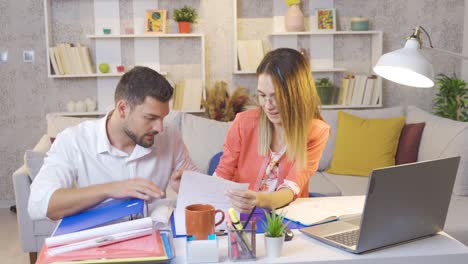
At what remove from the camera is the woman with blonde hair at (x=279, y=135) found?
1.98 metres

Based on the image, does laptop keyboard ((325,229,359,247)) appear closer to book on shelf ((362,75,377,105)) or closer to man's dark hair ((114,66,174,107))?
man's dark hair ((114,66,174,107))

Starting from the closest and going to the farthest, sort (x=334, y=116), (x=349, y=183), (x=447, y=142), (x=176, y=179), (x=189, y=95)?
(x=176, y=179) → (x=447, y=142) → (x=349, y=183) → (x=334, y=116) → (x=189, y=95)

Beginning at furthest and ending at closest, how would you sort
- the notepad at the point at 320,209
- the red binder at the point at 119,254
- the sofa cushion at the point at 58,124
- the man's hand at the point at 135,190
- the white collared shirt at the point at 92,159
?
the sofa cushion at the point at 58,124 → the white collared shirt at the point at 92,159 → the notepad at the point at 320,209 → the man's hand at the point at 135,190 → the red binder at the point at 119,254

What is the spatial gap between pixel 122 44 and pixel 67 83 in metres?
0.54

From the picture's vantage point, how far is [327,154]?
384 cm

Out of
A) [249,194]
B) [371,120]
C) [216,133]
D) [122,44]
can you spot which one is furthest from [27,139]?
[249,194]

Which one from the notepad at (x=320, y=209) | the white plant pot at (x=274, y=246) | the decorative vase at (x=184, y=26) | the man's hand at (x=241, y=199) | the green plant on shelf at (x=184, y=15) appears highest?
the green plant on shelf at (x=184, y=15)

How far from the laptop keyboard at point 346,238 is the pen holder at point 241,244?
0.82ft

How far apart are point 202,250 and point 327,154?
258cm

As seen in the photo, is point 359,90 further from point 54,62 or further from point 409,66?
point 409,66

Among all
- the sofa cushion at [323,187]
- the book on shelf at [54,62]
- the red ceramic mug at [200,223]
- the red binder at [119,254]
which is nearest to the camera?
the red binder at [119,254]

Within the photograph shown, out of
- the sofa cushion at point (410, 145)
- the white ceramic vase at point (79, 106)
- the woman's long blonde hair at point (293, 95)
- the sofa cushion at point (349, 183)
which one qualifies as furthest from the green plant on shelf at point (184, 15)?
the woman's long blonde hair at point (293, 95)

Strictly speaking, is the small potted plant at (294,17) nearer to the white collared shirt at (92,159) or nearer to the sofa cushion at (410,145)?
the sofa cushion at (410,145)

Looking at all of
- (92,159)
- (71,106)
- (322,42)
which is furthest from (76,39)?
(92,159)
